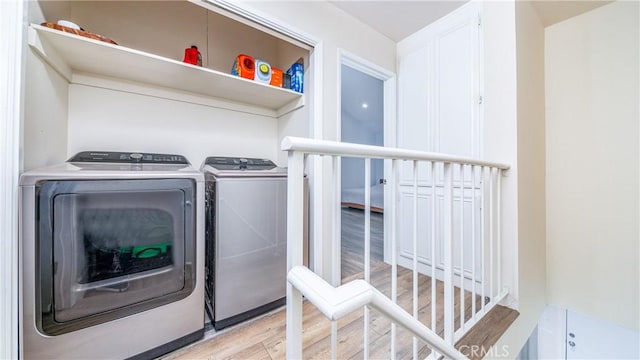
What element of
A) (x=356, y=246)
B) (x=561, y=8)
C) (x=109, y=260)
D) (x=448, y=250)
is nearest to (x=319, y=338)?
(x=448, y=250)

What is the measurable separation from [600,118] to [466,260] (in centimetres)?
164

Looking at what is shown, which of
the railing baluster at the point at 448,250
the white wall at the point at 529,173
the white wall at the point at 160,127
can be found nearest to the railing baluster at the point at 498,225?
the white wall at the point at 529,173

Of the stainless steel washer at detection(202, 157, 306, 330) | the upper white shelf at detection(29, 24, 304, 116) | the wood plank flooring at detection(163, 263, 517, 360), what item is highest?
the upper white shelf at detection(29, 24, 304, 116)

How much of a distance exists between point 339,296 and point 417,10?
8.02 ft

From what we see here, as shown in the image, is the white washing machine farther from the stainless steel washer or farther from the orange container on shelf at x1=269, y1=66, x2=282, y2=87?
the orange container on shelf at x1=269, y1=66, x2=282, y2=87

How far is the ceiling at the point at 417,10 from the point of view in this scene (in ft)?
6.04

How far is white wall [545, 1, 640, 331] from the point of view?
1776 millimetres

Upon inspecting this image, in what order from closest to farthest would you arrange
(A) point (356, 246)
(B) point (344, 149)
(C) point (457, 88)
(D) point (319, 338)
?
1. (B) point (344, 149)
2. (D) point (319, 338)
3. (C) point (457, 88)
4. (A) point (356, 246)

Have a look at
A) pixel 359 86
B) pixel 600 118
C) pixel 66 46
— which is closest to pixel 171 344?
pixel 66 46

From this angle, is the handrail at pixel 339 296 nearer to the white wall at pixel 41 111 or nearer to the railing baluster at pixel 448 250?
the railing baluster at pixel 448 250

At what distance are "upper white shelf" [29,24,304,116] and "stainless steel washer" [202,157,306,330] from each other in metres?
0.67

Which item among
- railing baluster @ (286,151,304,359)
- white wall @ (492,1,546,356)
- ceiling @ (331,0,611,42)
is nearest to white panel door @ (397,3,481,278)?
ceiling @ (331,0,611,42)

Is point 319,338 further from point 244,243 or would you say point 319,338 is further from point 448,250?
point 448,250

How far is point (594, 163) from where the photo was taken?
1.91 m
